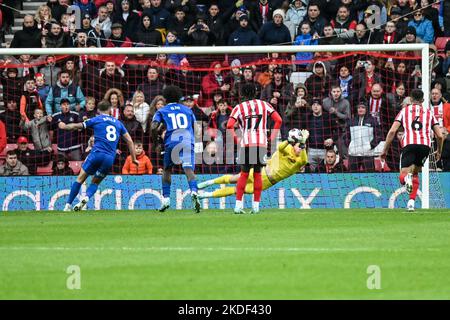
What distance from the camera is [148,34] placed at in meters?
26.0

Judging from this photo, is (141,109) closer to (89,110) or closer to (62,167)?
(89,110)

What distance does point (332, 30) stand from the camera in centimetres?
2517

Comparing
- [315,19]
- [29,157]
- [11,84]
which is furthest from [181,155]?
[315,19]

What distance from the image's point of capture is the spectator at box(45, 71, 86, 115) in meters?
23.9

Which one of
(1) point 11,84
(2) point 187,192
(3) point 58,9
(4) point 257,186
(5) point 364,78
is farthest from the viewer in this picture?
(3) point 58,9

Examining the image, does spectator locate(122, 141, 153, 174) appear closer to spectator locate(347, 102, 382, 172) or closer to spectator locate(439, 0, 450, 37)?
spectator locate(347, 102, 382, 172)

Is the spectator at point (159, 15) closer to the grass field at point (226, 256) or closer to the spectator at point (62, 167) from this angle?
the spectator at point (62, 167)

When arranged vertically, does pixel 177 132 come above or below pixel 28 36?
below

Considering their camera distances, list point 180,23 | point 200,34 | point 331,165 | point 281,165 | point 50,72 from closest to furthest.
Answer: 1. point 281,165
2. point 331,165
3. point 50,72
4. point 200,34
5. point 180,23

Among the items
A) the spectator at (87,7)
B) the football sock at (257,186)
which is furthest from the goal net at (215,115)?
the football sock at (257,186)

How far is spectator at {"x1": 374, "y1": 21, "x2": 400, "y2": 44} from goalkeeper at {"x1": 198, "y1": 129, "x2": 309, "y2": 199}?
4850 mm

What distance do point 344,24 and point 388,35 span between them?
1.11 m
